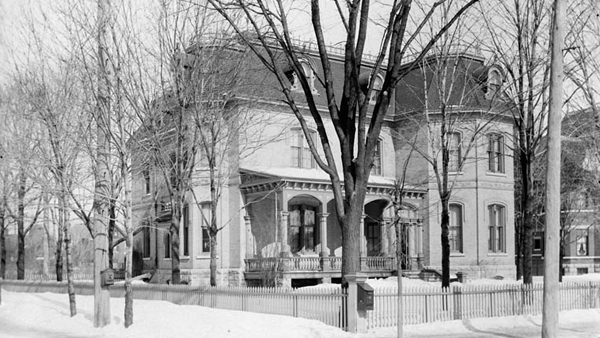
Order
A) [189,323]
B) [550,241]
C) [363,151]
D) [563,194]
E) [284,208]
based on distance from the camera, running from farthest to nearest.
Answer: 1. [563,194]
2. [284,208]
3. [189,323]
4. [363,151]
5. [550,241]

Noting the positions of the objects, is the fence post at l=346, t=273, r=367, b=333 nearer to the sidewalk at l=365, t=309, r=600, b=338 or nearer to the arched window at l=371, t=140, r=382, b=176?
the sidewalk at l=365, t=309, r=600, b=338

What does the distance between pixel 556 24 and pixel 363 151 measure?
15.7ft

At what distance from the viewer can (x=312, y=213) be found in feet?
109

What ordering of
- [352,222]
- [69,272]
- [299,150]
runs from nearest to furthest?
1. [352,222]
2. [69,272]
3. [299,150]

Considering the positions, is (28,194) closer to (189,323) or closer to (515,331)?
(189,323)

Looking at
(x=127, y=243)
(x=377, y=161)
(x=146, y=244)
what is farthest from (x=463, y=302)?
(x=146, y=244)

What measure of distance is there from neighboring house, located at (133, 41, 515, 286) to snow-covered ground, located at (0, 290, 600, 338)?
286 inches

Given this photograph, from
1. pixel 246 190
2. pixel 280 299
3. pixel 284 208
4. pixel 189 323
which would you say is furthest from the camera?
pixel 246 190

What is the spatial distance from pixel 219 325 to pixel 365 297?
334 centimetres

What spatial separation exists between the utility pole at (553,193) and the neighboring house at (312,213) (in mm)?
15309

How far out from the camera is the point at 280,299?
1781cm

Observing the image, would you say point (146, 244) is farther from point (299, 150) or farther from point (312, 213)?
point (299, 150)

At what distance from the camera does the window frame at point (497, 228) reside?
3597cm

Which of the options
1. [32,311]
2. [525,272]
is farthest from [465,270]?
[32,311]
